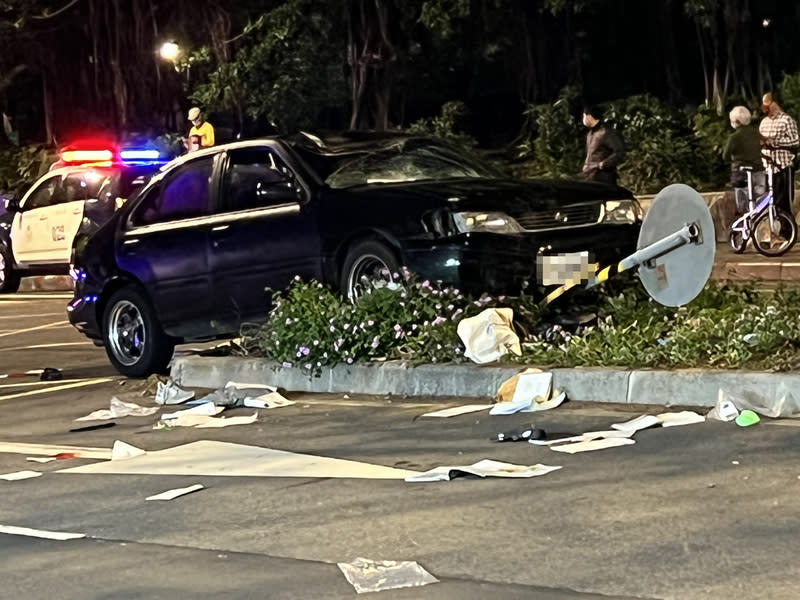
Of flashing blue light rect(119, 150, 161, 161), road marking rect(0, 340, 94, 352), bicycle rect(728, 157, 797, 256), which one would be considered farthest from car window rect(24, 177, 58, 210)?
bicycle rect(728, 157, 797, 256)

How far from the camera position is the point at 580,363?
27.1 feet

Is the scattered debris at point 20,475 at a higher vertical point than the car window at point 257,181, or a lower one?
lower

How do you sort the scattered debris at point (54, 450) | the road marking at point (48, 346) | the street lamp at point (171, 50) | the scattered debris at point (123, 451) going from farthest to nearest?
1. the street lamp at point (171, 50)
2. the road marking at point (48, 346)
3. the scattered debris at point (54, 450)
4. the scattered debris at point (123, 451)

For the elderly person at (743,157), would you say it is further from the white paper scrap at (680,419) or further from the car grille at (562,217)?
the white paper scrap at (680,419)

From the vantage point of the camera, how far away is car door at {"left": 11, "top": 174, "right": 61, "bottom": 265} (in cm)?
2067

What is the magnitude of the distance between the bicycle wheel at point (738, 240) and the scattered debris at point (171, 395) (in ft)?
27.1

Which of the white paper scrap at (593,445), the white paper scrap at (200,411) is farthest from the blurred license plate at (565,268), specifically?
the white paper scrap at (593,445)

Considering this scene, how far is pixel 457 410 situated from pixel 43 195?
14.0 m

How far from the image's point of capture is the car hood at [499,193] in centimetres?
945

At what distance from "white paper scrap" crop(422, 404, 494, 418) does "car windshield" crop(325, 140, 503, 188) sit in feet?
7.90

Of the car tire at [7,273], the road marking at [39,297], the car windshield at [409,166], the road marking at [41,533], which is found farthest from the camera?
the car tire at [7,273]

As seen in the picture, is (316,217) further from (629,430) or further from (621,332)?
(629,430)

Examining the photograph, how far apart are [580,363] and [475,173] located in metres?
2.71

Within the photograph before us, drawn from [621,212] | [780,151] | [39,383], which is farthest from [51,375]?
[780,151]
